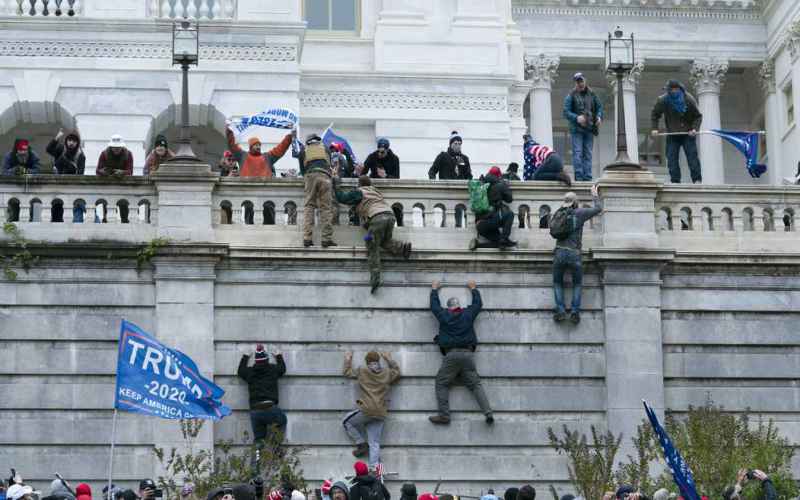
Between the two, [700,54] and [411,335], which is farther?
[700,54]

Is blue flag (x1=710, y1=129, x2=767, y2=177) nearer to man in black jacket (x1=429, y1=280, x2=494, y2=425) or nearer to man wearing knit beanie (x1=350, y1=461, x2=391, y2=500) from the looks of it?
man in black jacket (x1=429, y1=280, x2=494, y2=425)

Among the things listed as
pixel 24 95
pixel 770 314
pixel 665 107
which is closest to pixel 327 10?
pixel 24 95

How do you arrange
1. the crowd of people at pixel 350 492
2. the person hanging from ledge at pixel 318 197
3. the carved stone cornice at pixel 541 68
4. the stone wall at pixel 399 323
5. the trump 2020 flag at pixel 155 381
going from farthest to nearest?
1. the carved stone cornice at pixel 541 68
2. the person hanging from ledge at pixel 318 197
3. the stone wall at pixel 399 323
4. the trump 2020 flag at pixel 155 381
5. the crowd of people at pixel 350 492

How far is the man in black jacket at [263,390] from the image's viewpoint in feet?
122

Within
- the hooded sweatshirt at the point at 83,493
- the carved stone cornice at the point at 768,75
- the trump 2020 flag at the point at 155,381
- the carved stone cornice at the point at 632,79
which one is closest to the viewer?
the hooded sweatshirt at the point at 83,493

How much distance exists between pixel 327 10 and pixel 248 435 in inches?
751

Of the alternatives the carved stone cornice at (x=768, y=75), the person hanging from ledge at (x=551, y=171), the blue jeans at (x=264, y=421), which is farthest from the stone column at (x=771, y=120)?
the blue jeans at (x=264, y=421)

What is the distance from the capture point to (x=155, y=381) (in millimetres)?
33188

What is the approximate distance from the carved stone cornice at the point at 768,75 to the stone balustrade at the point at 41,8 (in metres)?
28.5

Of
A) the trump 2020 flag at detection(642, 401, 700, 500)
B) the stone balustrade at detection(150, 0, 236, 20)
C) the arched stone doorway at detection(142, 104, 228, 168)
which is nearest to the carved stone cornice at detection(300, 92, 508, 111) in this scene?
the arched stone doorway at detection(142, 104, 228, 168)

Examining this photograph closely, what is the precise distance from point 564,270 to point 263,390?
5513 millimetres

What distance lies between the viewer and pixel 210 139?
50.6m

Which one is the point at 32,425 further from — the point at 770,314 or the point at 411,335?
the point at 770,314

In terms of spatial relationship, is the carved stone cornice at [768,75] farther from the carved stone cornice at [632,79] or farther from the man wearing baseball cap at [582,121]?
the man wearing baseball cap at [582,121]
